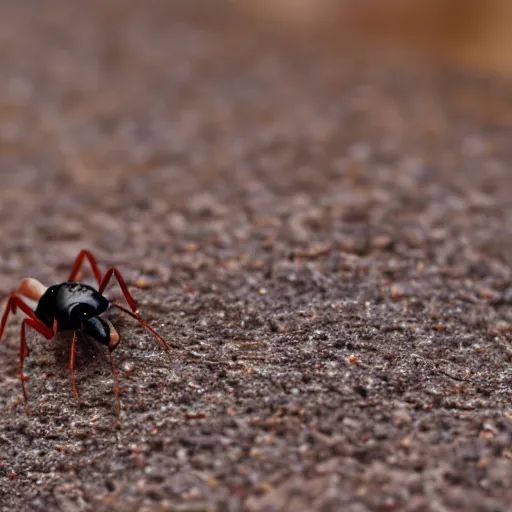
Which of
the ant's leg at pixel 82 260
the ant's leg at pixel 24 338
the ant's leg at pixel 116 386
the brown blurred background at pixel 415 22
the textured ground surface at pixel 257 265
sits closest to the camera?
the textured ground surface at pixel 257 265

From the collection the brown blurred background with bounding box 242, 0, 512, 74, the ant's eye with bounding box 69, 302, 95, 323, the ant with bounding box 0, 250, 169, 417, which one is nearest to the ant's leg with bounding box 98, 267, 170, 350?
the ant with bounding box 0, 250, 169, 417

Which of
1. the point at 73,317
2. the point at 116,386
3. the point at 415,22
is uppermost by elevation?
the point at 415,22

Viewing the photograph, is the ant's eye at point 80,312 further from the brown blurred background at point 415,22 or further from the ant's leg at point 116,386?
the brown blurred background at point 415,22

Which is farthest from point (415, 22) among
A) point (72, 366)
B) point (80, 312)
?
point (72, 366)

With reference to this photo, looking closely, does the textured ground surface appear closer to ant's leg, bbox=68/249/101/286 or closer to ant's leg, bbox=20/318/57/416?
ant's leg, bbox=20/318/57/416

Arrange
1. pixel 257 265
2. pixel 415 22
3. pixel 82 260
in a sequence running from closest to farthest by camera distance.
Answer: pixel 82 260 < pixel 257 265 < pixel 415 22

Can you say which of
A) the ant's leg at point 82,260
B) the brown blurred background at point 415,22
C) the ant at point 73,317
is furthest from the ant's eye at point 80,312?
the brown blurred background at point 415,22

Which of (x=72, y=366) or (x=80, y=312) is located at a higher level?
(x=80, y=312)

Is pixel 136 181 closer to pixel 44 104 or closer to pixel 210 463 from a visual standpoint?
pixel 44 104

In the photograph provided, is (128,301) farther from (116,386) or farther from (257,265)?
(257,265)
